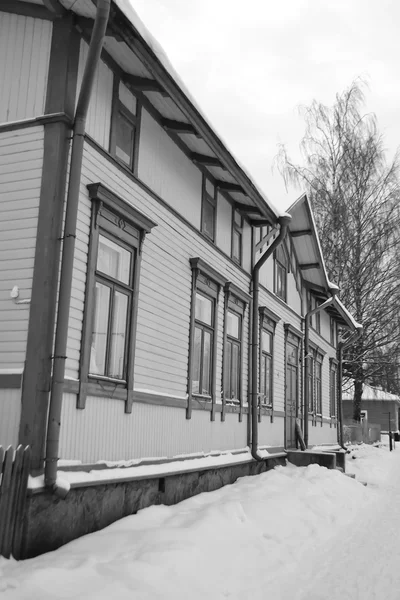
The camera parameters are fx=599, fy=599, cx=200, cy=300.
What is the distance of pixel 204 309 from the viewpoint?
10195 mm

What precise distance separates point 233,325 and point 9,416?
6145mm

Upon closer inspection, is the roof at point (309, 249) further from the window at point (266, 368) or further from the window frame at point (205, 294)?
the window frame at point (205, 294)

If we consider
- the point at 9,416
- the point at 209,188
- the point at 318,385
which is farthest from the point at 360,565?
the point at 318,385

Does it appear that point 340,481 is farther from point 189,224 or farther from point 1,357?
point 1,357

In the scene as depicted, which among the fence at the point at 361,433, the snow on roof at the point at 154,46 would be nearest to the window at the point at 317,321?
the fence at the point at 361,433

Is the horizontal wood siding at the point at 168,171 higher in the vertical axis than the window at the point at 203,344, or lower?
higher

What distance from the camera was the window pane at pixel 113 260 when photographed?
281 inches

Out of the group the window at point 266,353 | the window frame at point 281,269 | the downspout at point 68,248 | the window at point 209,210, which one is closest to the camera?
the downspout at point 68,248

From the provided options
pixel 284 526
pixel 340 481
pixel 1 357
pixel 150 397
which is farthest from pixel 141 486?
pixel 340 481

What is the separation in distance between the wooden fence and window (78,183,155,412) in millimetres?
1173

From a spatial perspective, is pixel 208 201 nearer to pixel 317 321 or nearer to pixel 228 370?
pixel 228 370

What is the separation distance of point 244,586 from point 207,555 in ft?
2.09

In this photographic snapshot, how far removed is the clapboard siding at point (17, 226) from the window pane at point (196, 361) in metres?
3.96

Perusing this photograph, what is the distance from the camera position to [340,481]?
11.7 meters
